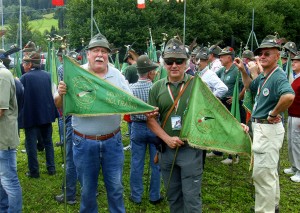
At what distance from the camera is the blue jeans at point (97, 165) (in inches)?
163

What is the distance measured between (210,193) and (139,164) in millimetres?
1488

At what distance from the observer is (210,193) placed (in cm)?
621

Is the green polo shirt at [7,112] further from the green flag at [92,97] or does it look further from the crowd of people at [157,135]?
the green flag at [92,97]

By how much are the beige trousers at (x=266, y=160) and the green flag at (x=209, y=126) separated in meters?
0.45

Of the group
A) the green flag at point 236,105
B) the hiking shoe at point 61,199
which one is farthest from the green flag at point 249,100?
the hiking shoe at point 61,199

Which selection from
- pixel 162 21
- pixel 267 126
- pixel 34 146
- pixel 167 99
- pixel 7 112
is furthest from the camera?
pixel 162 21

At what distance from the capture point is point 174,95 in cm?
409

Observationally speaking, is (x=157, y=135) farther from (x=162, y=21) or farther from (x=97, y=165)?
(x=162, y=21)

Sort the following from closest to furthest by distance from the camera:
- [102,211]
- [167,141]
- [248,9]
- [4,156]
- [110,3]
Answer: [167,141] → [4,156] → [102,211] → [110,3] → [248,9]

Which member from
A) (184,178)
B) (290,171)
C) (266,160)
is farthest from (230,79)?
(184,178)

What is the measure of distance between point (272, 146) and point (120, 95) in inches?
86.7

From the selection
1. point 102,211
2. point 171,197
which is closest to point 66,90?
point 171,197

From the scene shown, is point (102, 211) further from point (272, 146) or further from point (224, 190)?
point (272, 146)

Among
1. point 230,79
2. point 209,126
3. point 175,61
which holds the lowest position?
point 209,126
